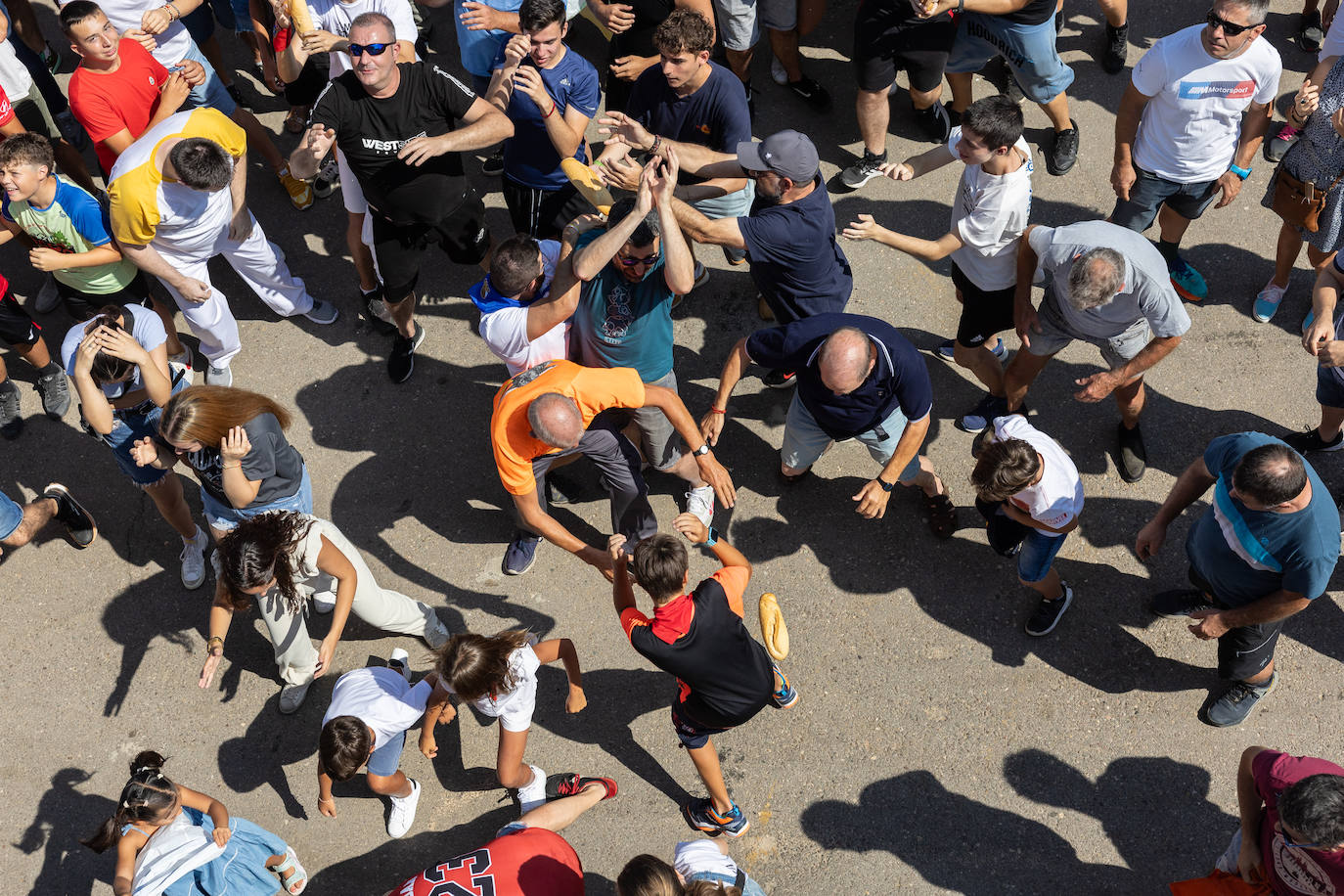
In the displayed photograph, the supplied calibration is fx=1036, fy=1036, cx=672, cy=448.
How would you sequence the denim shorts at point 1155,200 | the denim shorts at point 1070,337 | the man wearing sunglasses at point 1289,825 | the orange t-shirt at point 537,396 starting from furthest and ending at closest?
the denim shorts at point 1155,200 → the denim shorts at point 1070,337 → the orange t-shirt at point 537,396 → the man wearing sunglasses at point 1289,825

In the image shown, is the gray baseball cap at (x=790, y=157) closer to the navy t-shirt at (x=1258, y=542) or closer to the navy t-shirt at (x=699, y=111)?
the navy t-shirt at (x=699, y=111)

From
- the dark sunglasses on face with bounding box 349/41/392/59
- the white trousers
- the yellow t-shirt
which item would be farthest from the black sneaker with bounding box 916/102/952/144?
the yellow t-shirt

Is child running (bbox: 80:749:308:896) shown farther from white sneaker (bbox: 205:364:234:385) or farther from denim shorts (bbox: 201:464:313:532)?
white sneaker (bbox: 205:364:234:385)

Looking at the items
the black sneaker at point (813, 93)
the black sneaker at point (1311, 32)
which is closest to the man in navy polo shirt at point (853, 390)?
the black sneaker at point (813, 93)

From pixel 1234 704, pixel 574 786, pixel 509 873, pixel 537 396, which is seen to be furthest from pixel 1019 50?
pixel 509 873

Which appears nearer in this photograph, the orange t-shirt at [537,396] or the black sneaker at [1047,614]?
the orange t-shirt at [537,396]

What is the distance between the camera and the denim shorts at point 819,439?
558cm

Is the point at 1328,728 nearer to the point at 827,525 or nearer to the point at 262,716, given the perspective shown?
the point at 827,525

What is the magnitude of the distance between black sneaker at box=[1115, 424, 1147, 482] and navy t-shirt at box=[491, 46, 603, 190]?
12.1ft

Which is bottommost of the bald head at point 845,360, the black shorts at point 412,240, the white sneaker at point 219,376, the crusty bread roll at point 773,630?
the white sneaker at point 219,376

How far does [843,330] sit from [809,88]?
3.55 m

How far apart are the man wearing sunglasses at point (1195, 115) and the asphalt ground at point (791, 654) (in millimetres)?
879

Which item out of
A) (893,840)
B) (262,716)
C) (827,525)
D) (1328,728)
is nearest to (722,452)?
(827,525)

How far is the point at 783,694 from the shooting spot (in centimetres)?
545
